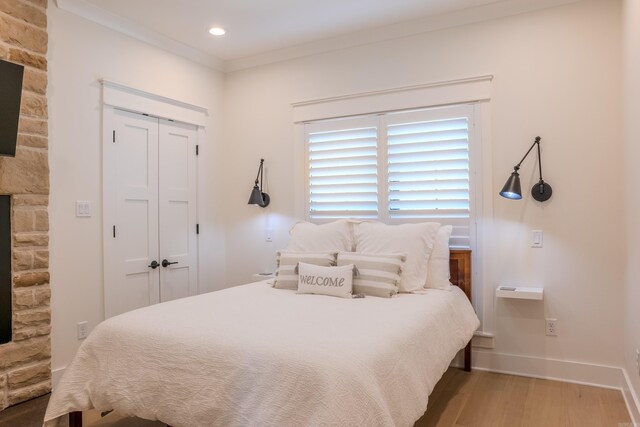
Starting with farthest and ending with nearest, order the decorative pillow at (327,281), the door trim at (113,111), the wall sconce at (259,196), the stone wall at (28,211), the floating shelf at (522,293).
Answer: the wall sconce at (259,196), the door trim at (113,111), the floating shelf at (522,293), the decorative pillow at (327,281), the stone wall at (28,211)

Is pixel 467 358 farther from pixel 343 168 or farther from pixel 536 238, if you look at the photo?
pixel 343 168

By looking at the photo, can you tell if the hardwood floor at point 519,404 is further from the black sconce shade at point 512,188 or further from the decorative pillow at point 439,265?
the black sconce shade at point 512,188

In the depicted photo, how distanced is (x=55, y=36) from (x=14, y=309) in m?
1.87

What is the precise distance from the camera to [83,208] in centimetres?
321

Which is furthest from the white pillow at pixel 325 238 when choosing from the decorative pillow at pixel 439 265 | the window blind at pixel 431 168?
the decorative pillow at pixel 439 265

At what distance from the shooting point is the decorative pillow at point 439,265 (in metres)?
3.11

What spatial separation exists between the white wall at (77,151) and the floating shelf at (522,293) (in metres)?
2.98

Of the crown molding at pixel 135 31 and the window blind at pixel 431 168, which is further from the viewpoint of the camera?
the window blind at pixel 431 168

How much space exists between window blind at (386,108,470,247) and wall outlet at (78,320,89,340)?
2.49 m

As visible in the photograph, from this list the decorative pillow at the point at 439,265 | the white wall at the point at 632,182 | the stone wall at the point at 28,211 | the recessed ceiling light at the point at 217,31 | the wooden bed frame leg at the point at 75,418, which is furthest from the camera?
the recessed ceiling light at the point at 217,31

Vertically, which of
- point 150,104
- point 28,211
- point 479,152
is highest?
point 150,104

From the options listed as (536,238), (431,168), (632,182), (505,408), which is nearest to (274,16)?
(431,168)

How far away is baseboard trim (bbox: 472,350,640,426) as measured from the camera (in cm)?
290

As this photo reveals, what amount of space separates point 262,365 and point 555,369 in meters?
2.38
